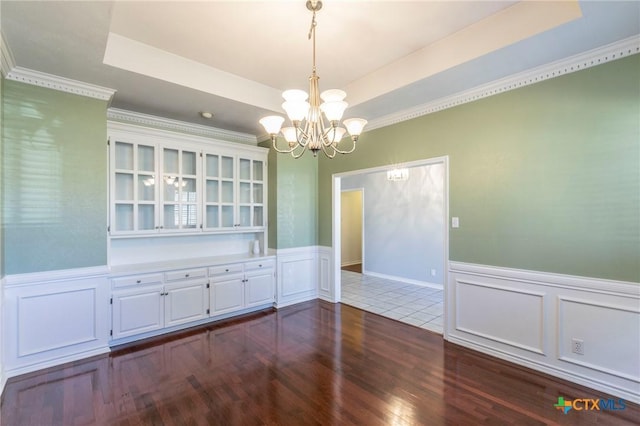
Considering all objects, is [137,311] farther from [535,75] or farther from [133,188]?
[535,75]

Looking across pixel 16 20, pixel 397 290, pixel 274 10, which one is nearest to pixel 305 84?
pixel 274 10

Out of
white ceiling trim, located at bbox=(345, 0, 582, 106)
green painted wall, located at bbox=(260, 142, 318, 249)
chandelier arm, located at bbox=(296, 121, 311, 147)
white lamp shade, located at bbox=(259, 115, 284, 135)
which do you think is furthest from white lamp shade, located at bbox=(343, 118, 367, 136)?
green painted wall, located at bbox=(260, 142, 318, 249)

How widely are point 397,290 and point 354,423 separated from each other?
362 centimetres

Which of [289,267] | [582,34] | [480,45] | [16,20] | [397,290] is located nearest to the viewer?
[16,20]

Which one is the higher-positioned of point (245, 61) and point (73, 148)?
point (245, 61)

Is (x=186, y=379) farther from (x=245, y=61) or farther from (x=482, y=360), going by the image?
(x=245, y=61)

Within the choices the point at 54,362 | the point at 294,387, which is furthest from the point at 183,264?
the point at 294,387

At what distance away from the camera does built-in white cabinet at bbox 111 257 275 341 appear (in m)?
3.20

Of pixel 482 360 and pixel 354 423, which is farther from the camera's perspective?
pixel 482 360

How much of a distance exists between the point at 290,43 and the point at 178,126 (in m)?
2.25

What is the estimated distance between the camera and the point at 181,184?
3809mm

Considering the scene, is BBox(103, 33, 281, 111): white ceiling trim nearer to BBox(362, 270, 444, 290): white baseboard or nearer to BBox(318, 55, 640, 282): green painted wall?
BBox(318, 55, 640, 282): green painted wall

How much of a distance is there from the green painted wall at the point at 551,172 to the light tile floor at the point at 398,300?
4.04ft

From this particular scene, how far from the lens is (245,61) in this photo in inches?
117
